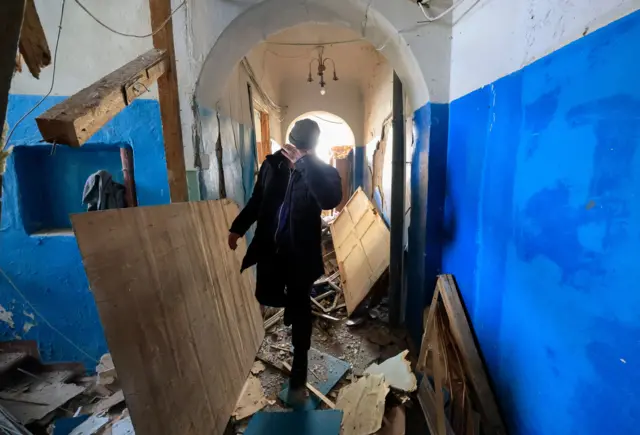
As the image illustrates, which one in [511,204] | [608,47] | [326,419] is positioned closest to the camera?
[608,47]

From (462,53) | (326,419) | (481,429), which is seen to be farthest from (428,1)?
(326,419)

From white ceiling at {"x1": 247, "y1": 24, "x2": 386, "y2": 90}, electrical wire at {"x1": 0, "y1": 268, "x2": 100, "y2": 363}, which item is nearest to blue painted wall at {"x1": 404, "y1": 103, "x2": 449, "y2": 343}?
white ceiling at {"x1": 247, "y1": 24, "x2": 386, "y2": 90}

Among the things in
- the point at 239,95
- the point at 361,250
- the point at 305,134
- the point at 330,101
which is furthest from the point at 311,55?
the point at 305,134

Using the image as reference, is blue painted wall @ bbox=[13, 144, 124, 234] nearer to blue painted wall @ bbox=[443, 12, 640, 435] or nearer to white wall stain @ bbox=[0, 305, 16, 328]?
white wall stain @ bbox=[0, 305, 16, 328]

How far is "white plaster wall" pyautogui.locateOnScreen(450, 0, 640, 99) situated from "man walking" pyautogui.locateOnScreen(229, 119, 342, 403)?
897 mm

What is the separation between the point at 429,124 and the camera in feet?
6.52

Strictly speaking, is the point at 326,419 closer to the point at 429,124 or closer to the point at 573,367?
the point at 573,367

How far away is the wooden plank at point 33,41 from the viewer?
0.78 m

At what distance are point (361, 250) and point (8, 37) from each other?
3275 millimetres

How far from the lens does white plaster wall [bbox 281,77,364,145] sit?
6.36 metres

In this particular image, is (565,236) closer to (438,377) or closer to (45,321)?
(438,377)

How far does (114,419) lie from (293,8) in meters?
2.98

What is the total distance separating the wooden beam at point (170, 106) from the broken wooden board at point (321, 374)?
1518mm

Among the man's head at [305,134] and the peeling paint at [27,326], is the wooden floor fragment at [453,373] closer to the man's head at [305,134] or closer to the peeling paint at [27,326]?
the man's head at [305,134]
